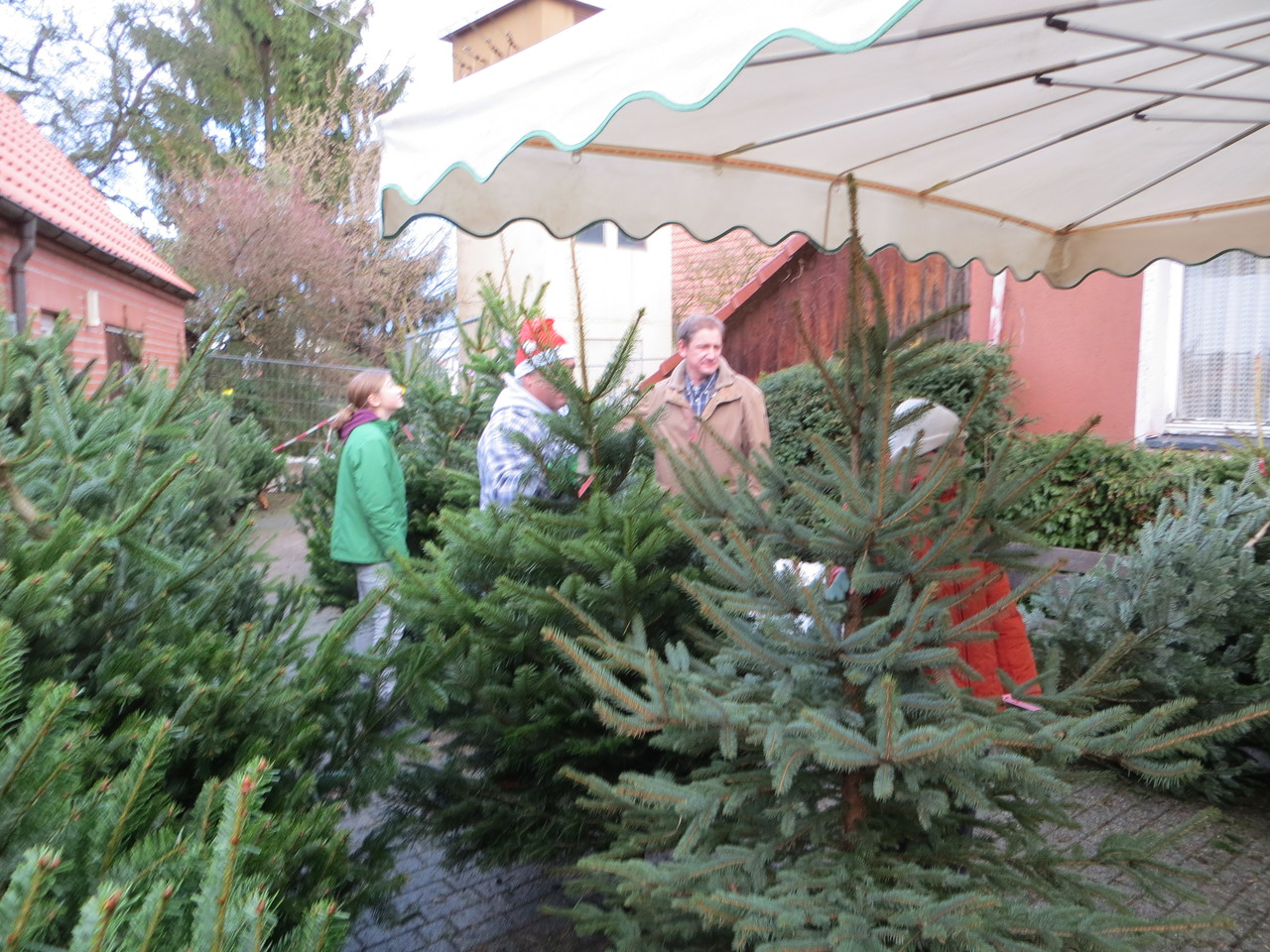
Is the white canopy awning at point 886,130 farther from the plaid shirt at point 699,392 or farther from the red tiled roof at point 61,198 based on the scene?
the red tiled roof at point 61,198

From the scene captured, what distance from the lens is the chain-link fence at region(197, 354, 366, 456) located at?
17672mm

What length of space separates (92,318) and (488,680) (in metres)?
12.8

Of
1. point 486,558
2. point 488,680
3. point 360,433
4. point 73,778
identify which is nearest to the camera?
point 73,778

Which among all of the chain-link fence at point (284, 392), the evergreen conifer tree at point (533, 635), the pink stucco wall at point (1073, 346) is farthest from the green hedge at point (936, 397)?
the chain-link fence at point (284, 392)

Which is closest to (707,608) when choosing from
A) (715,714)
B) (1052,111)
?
Answer: (715,714)

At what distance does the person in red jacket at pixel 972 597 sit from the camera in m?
2.20

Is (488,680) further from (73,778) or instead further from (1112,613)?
(1112,613)

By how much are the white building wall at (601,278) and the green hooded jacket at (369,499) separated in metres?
14.1

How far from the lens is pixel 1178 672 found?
4.04m

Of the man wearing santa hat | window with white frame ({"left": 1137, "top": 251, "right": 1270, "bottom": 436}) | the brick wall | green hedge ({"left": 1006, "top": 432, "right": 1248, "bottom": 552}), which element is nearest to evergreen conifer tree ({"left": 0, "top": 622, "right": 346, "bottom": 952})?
the man wearing santa hat

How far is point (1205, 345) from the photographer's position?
6379 millimetres

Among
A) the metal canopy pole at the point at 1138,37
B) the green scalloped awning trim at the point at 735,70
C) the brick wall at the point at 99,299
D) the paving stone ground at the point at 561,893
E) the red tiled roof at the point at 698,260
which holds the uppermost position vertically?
the red tiled roof at the point at 698,260

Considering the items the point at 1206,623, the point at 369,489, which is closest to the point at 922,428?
the point at 1206,623

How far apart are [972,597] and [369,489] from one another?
3.39 meters
